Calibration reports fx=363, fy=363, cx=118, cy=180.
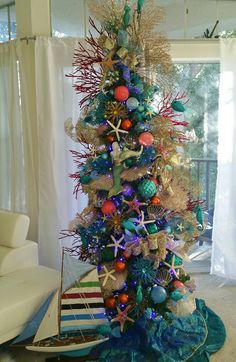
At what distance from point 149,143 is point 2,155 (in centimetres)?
190

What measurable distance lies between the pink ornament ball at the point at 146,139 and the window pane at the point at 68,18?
64.3 inches

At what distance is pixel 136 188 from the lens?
2.18m

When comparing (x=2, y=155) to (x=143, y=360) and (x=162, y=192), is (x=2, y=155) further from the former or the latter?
(x=143, y=360)

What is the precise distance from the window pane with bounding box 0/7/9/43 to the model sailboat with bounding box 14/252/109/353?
2.44m

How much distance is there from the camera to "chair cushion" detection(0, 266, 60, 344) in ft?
6.95

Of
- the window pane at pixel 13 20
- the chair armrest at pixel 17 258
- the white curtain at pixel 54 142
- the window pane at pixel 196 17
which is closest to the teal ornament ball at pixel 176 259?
the chair armrest at pixel 17 258

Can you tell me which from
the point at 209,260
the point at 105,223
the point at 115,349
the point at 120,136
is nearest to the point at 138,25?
the point at 120,136

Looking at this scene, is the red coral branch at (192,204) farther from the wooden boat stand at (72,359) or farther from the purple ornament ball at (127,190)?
the wooden boat stand at (72,359)

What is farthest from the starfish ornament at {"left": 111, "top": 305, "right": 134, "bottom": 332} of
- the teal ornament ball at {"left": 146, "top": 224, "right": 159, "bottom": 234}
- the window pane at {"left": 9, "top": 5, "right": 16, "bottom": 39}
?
the window pane at {"left": 9, "top": 5, "right": 16, "bottom": 39}

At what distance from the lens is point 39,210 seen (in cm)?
326

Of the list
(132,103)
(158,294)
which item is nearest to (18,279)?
(158,294)

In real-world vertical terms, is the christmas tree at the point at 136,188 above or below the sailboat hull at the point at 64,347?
above

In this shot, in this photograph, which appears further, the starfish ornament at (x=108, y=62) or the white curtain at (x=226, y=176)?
the white curtain at (x=226, y=176)

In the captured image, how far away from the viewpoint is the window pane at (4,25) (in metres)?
3.46
